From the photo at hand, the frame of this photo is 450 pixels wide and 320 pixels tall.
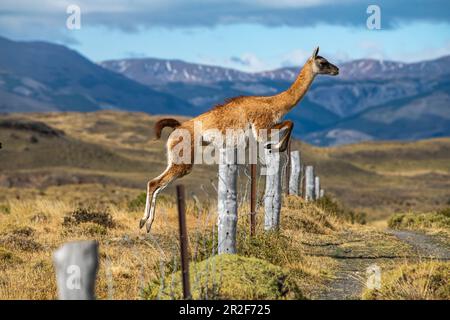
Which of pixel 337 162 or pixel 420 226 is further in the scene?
pixel 337 162

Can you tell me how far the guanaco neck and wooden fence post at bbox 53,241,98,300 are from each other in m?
6.58

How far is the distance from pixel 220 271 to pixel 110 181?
68.7 m

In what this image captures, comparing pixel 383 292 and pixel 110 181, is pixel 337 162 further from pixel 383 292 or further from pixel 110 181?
pixel 383 292

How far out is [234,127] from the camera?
12.0m

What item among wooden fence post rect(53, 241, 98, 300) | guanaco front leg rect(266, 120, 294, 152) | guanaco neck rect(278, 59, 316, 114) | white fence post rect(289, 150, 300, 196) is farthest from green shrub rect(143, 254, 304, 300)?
white fence post rect(289, 150, 300, 196)

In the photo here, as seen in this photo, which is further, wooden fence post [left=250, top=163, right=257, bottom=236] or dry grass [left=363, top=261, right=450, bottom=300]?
wooden fence post [left=250, top=163, right=257, bottom=236]

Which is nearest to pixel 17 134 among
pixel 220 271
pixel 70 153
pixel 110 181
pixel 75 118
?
pixel 70 153

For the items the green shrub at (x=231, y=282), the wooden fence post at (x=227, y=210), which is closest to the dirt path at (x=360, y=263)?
the green shrub at (x=231, y=282)

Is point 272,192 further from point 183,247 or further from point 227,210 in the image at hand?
point 183,247

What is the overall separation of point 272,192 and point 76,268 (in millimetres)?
7382

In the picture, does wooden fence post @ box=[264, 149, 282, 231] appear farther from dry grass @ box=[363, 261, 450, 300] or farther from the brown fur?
dry grass @ box=[363, 261, 450, 300]

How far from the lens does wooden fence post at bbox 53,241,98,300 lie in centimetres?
615

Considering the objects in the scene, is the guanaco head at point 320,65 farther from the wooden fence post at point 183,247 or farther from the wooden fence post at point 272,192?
the wooden fence post at point 183,247

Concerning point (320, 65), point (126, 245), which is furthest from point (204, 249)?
point (320, 65)
